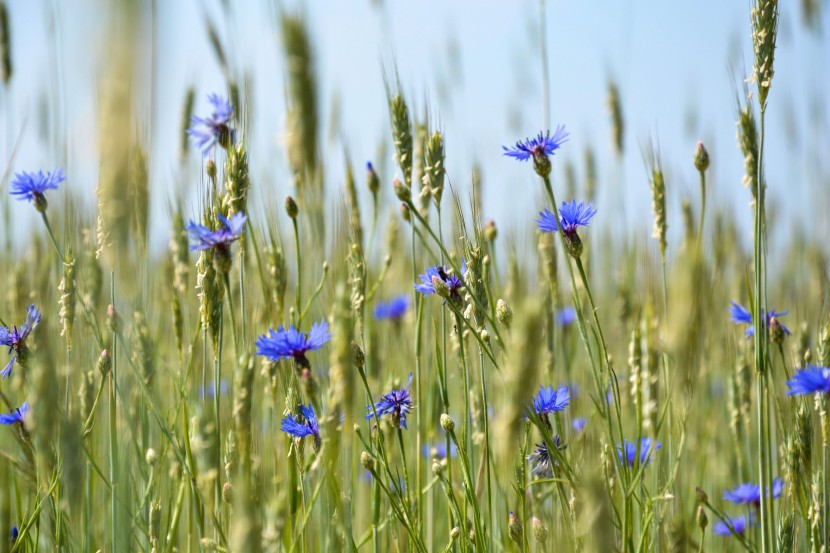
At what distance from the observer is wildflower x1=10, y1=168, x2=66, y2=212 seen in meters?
1.60

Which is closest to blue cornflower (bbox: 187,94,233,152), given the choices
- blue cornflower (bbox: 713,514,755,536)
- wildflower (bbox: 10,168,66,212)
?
wildflower (bbox: 10,168,66,212)

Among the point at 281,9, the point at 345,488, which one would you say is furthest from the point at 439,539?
the point at 281,9

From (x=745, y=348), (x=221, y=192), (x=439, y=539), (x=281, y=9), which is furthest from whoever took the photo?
(x=439, y=539)

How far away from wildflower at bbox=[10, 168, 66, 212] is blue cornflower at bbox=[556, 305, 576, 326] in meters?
1.20

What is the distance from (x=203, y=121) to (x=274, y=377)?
65cm

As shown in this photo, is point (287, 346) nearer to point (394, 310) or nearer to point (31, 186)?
point (31, 186)

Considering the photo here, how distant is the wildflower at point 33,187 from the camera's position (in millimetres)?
1596

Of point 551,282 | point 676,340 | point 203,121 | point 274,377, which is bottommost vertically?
point 676,340

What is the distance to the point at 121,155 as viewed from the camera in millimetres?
877

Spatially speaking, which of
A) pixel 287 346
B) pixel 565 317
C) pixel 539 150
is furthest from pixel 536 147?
pixel 565 317

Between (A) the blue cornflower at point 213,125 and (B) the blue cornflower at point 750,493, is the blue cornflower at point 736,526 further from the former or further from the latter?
(A) the blue cornflower at point 213,125

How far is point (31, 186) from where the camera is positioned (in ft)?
5.23

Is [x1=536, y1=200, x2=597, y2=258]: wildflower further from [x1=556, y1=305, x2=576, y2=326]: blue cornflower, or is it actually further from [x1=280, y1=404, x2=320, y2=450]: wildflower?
[x1=556, y1=305, x2=576, y2=326]: blue cornflower

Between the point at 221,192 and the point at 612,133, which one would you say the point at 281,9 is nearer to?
the point at 221,192
